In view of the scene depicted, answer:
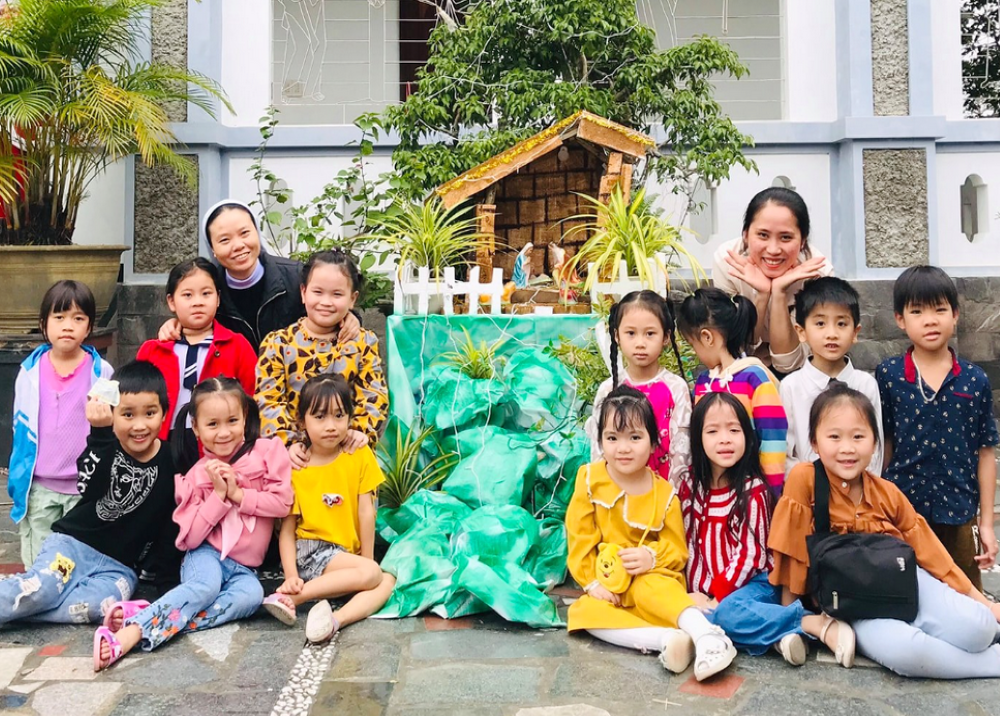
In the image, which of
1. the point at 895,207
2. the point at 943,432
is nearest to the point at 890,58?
the point at 895,207

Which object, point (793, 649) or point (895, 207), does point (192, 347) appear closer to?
point (793, 649)

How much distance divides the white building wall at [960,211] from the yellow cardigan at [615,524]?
4.94 metres

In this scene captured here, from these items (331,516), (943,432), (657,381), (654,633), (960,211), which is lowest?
(654,633)

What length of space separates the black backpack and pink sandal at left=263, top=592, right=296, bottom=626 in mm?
1816

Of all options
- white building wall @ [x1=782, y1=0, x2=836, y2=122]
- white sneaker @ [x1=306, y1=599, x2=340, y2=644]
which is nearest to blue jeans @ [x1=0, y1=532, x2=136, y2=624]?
white sneaker @ [x1=306, y1=599, x2=340, y2=644]

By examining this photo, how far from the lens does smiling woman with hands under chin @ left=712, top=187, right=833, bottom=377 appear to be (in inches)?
155

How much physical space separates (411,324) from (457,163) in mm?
1484

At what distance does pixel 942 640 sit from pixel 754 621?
574 millimetres

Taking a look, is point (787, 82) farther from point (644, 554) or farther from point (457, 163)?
point (644, 554)

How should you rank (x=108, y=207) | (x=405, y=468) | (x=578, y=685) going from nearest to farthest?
(x=578, y=685)
(x=405, y=468)
(x=108, y=207)

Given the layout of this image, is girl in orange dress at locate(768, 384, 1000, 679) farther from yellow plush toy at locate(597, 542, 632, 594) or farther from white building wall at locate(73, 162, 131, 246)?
white building wall at locate(73, 162, 131, 246)

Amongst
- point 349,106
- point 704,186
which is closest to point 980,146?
point 704,186

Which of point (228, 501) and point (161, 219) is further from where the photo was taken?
point (161, 219)

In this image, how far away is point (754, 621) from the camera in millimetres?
3324
